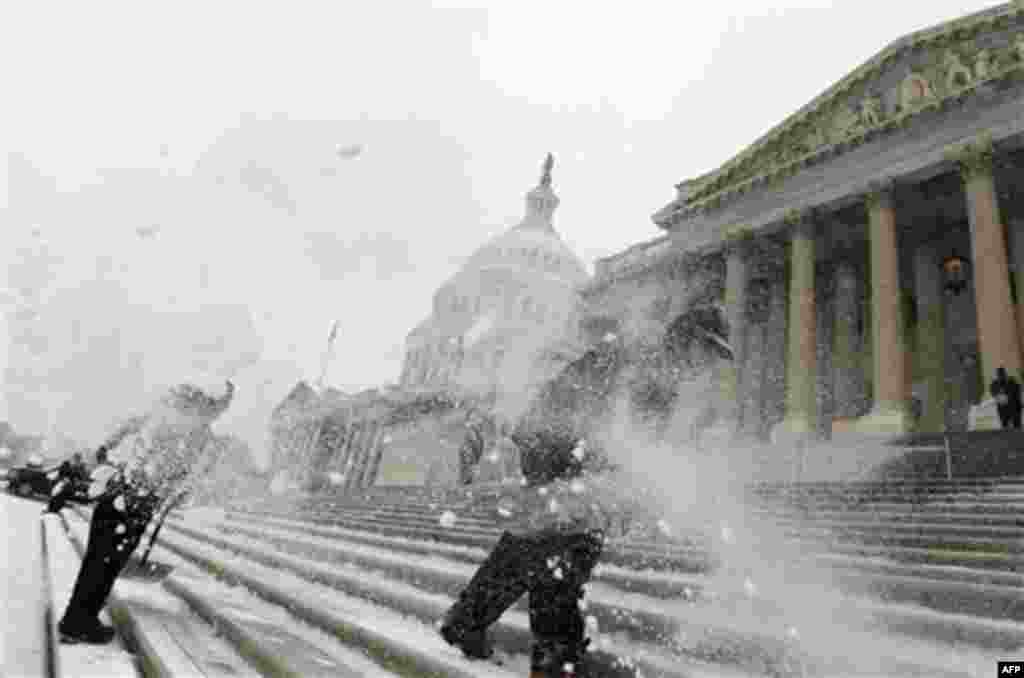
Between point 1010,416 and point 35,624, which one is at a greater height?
point 1010,416

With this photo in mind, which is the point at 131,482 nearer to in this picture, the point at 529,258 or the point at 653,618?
the point at 653,618

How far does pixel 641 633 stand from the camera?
3.33m

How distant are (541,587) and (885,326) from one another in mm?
15859

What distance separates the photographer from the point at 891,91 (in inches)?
713

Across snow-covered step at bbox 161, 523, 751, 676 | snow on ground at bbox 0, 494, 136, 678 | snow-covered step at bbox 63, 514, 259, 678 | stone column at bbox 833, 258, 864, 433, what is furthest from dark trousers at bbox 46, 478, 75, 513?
stone column at bbox 833, 258, 864, 433

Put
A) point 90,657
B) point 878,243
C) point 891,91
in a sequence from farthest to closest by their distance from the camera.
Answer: point 891,91
point 878,243
point 90,657

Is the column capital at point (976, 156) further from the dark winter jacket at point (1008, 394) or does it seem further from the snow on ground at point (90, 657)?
the snow on ground at point (90, 657)

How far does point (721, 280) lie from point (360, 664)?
20526 mm

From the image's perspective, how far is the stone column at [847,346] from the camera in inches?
777

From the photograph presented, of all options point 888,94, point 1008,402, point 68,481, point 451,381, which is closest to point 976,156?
point 888,94

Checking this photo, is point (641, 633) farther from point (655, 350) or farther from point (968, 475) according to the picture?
point (968, 475)

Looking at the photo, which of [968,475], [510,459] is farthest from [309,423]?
[968,475]

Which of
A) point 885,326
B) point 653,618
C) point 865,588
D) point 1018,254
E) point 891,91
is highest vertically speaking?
point 891,91

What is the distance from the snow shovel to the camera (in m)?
5.27
